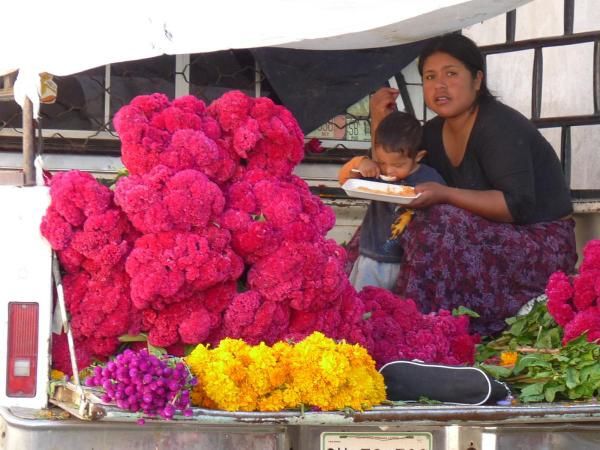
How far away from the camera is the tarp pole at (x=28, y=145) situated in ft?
9.16

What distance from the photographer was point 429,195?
412 cm

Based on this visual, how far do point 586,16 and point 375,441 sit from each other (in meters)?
3.22

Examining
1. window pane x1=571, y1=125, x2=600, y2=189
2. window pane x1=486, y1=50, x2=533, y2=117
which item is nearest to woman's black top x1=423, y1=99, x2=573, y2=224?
window pane x1=571, y1=125, x2=600, y2=189

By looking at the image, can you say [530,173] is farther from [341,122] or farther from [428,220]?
[341,122]

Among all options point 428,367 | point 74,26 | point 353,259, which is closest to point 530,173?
point 353,259

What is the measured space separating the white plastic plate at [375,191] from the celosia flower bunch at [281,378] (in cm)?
138

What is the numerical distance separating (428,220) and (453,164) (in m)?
0.57

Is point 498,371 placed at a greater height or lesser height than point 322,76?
lesser

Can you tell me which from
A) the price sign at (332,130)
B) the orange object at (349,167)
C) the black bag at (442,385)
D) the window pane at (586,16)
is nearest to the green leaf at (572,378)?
the black bag at (442,385)

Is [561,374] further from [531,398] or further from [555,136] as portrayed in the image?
[555,136]

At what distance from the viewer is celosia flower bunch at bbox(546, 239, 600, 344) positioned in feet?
10.7

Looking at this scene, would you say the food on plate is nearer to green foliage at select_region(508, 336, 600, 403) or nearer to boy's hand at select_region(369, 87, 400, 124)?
boy's hand at select_region(369, 87, 400, 124)

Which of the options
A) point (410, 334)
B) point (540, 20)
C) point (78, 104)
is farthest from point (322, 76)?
point (410, 334)

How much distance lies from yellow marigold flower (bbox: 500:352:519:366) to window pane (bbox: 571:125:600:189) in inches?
74.8
